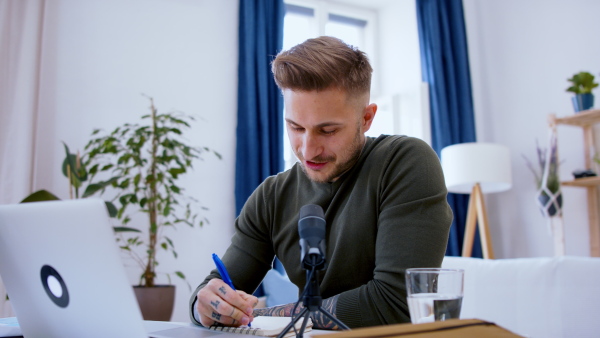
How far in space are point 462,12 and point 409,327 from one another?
423 cm

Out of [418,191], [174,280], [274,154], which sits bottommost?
[174,280]

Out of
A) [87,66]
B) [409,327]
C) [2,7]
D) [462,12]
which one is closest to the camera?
[409,327]

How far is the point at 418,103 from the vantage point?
13.2ft

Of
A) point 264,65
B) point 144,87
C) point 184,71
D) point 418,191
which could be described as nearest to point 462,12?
point 264,65

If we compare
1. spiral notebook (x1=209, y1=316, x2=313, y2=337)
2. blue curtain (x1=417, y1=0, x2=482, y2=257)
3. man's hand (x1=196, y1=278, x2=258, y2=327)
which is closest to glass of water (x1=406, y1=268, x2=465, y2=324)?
spiral notebook (x1=209, y1=316, x2=313, y2=337)

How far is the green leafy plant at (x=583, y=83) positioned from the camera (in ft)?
10.5

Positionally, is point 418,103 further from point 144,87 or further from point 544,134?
point 144,87

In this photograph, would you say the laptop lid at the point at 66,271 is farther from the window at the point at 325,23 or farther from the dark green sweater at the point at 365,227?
the window at the point at 325,23

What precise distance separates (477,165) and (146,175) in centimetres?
202

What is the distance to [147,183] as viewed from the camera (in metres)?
2.87

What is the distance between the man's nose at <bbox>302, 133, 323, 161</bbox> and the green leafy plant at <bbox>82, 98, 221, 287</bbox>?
1.64 meters

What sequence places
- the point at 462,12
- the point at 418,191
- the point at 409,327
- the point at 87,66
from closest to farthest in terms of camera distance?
the point at 409,327 → the point at 418,191 → the point at 87,66 → the point at 462,12

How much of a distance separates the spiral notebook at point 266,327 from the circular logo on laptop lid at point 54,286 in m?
0.31

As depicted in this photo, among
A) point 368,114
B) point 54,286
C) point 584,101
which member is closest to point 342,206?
point 368,114
